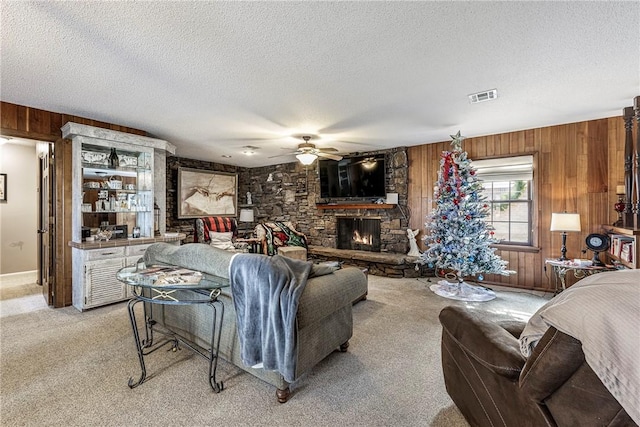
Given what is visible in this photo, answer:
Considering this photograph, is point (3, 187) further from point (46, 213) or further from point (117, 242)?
point (117, 242)

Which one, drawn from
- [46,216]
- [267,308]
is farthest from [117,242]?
[267,308]

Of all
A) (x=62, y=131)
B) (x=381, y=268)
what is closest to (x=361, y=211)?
(x=381, y=268)

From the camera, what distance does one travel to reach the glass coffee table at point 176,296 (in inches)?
77.0

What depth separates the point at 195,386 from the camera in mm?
2021

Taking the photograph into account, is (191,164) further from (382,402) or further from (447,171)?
(382,402)

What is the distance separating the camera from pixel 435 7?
1.76 m

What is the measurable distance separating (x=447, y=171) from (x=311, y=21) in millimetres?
3217

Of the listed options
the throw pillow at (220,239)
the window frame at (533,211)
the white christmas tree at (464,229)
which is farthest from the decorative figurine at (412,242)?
the throw pillow at (220,239)

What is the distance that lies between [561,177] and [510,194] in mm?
722

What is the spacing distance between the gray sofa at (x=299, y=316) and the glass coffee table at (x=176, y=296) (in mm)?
63

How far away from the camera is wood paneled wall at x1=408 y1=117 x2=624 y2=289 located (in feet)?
12.8

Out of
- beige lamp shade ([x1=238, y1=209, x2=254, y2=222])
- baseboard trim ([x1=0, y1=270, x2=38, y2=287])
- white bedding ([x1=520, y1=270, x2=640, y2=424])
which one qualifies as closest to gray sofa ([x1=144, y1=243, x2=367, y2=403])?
white bedding ([x1=520, y1=270, x2=640, y2=424])

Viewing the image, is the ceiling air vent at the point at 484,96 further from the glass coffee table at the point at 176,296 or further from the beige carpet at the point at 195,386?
the glass coffee table at the point at 176,296

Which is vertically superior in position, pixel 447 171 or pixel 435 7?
pixel 435 7
